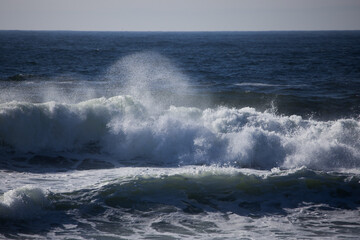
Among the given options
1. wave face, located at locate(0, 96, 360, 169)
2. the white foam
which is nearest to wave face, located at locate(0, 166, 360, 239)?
the white foam

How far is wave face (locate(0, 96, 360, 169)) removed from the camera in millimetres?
11039

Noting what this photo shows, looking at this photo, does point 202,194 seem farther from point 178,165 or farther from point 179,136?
point 179,136

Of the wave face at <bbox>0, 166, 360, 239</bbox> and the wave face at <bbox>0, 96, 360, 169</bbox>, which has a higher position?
the wave face at <bbox>0, 96, 360, 169</bbox>

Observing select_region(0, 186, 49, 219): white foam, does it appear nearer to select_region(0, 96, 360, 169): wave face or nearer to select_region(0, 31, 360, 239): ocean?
select_region(0, 31, 360, 239): ocean

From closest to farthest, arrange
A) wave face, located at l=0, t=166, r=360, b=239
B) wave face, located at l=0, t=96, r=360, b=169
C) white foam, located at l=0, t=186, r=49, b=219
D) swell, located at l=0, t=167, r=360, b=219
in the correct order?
wave face, located at l=0, t=166, r=360, b=239, white foam, located at l=0, t=186, r=49, b=219, swell, located at l=0, t=167, r=360, b=219, wave face, located at l=0, t=96, r=360, b=169

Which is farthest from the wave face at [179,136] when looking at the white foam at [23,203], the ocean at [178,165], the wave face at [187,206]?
the white foam at [23,203]

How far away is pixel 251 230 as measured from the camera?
6.66 m

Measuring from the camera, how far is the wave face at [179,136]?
1104 centimetres

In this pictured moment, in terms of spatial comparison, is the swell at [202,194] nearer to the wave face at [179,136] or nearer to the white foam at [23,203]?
the white foam at [23,203]

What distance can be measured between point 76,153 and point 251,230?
21.1 feet

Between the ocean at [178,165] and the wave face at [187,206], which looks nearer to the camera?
the wave face at [187,206]

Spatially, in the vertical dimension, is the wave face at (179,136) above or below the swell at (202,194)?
above

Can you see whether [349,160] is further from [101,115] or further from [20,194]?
[20,194]

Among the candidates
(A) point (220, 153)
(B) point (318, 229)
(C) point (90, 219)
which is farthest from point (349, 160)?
(C) point (90, 219)
